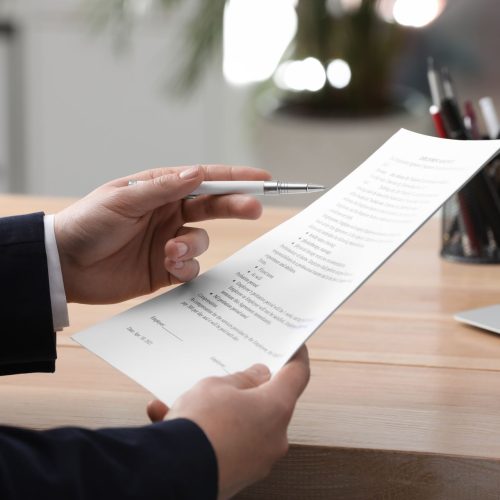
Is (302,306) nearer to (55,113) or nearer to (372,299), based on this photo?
(372,299)

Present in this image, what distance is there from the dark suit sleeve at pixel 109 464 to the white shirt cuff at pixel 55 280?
0.26m

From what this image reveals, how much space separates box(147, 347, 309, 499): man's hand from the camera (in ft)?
1.97

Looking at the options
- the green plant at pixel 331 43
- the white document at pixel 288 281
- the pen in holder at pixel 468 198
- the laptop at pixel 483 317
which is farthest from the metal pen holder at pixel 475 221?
the green plant at pixel 331 43

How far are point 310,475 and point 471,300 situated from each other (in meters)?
0.40

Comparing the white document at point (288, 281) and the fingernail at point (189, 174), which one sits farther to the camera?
the fingernail at point (189, 174)

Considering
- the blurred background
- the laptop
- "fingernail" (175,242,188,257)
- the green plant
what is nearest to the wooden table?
the laptop

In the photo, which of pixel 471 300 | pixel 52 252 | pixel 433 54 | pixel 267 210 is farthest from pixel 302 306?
pixel 433 54

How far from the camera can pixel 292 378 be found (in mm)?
647

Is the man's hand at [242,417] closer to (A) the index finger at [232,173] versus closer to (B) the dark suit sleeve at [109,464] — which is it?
(B) the dark suit sleeve at [109,464]

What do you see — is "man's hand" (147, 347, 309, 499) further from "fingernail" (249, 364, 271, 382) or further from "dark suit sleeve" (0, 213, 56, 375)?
"dark suit sleeve" (0, 213, 56, 375)

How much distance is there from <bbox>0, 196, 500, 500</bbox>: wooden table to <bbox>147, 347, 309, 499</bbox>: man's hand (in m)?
0.08

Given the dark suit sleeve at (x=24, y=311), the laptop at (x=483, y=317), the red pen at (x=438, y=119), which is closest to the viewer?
the dark suit sleeve at (x=24, y=311)

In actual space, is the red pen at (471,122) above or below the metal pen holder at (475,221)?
above

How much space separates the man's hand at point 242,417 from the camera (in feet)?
1.97
